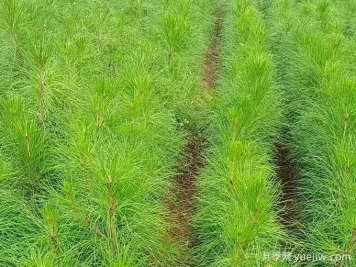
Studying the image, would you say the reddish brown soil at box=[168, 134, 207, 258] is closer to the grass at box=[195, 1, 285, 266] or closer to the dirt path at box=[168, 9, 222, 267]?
the dirt path at box=[168, 9, 222, 267]

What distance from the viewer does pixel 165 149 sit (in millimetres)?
3078

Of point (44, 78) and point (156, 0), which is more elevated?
point (44, 78)

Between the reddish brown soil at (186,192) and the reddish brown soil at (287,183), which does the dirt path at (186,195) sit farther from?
the reddish brown soil at (287,183)

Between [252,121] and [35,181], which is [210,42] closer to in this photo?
[252,121]

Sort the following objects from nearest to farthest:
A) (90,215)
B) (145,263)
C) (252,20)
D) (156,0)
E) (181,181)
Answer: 1. (90,215)
2. (145,263)
3. (181,181)
4. (252,20)
5. (156,0)

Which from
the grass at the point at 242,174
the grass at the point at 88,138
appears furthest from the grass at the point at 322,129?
the grass at the point at 88,138

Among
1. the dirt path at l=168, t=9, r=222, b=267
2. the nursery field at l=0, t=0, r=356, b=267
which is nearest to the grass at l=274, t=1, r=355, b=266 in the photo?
the nursery field at l=0, t=0, r=356, b=267

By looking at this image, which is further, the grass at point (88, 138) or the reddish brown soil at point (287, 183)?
the reddish brown soil at point (287, 183)

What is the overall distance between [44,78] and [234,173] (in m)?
1.27

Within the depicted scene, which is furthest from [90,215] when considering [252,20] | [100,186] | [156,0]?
[156,0]

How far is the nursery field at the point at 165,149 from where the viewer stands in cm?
212

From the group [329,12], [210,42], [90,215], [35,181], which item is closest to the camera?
[90,215]

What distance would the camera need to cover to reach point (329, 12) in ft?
16.8

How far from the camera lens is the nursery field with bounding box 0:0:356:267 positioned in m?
2.12
